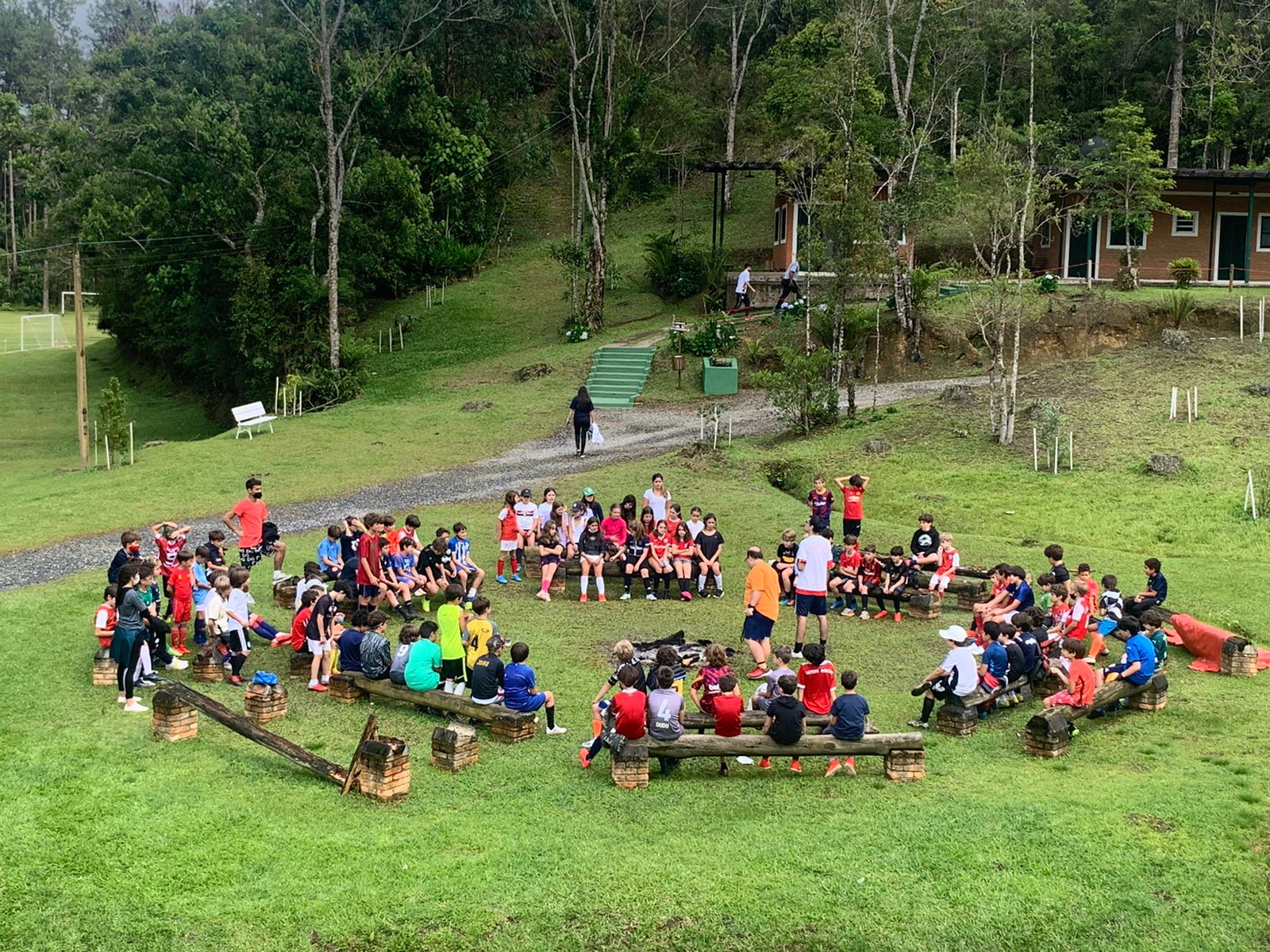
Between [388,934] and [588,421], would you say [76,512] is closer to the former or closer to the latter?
[588,421]

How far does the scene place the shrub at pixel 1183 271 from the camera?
110ft

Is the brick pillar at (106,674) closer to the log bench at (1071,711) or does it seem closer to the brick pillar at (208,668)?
the brick pillar at (208,668)

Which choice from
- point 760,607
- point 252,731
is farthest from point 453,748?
point 760,607

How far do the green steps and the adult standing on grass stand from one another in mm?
5760

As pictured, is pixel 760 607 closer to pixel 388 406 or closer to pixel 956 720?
pixel 956 720

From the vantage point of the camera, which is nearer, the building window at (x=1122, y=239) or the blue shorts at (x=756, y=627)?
the blue shorts at (x=756, y=627)

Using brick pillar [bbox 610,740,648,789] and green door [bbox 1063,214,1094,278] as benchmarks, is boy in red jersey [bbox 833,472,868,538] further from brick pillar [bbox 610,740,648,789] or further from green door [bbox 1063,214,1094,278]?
green door [bbox 1063,214,1094,278]

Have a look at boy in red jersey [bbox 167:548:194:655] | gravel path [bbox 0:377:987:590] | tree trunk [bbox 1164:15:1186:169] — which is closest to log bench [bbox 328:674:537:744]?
boy in red jersey [bbox 167:548:194:655]

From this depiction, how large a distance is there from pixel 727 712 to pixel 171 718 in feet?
17.2

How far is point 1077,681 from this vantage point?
11281 millimetres

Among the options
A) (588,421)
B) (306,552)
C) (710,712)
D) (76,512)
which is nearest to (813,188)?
(588,421)

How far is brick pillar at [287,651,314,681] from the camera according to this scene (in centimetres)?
1291

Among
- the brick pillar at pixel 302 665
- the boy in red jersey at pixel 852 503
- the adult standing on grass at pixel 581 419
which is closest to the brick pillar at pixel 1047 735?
the boy in red jersey at pixel 852 503

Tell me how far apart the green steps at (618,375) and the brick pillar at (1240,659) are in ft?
68.0
